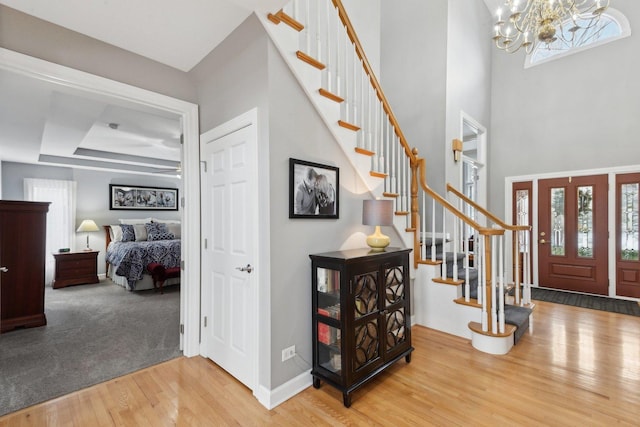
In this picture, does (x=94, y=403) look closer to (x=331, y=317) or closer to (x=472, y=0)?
(x=331, y=317)

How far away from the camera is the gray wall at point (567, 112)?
454 cm

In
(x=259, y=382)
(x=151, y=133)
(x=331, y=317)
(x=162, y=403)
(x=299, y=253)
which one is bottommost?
(x=162, y=403)

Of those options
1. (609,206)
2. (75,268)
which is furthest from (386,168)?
(75,268)

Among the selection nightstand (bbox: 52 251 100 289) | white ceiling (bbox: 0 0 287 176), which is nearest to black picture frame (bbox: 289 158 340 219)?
white ceiling (bbox: 0 0 287 176)

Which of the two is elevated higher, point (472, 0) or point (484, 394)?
point (472, 0)

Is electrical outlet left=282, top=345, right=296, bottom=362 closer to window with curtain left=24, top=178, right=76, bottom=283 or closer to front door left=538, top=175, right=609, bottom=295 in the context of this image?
front door left=538, top=175, right=609, bottom=295

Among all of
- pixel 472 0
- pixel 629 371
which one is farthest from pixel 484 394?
pixel 472 0

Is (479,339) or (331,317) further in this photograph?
(479,339)

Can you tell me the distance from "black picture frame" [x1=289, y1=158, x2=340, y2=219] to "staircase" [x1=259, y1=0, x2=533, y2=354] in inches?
13.6

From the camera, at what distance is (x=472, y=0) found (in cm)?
505

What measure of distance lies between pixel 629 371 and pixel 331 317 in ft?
8.48

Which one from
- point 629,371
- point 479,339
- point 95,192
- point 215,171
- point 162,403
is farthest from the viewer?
point 95,192

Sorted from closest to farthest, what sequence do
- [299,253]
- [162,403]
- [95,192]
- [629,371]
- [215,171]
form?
[162,403] → [299,253] → [629,371] → [215,171] → [95,192]

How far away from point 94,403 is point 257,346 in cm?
121
